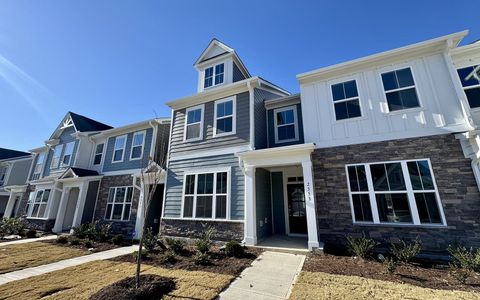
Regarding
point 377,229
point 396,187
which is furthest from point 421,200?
point 377,229

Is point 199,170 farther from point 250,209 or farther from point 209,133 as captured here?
point 250,209

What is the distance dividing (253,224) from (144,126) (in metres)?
9.43

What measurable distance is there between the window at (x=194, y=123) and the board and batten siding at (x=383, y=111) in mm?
4956

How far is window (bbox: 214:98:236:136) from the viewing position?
9.16 meters

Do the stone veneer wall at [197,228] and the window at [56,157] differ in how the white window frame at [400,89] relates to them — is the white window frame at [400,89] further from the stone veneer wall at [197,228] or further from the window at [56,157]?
the window at [56,157]

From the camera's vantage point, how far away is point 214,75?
11398mm

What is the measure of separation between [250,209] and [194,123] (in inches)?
205

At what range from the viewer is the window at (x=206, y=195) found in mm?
8320

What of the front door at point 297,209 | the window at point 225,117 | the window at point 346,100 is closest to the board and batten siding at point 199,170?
the window at point 225,117

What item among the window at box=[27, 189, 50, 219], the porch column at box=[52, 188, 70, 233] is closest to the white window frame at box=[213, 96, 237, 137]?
the porch column at box=[52, 188, 70, 233]

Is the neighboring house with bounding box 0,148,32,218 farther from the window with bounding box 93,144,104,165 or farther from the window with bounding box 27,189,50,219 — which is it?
the window with bounding box 93,144,104,165

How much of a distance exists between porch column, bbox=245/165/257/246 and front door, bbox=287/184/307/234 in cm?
260

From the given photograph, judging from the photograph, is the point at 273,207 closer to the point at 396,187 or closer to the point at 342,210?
the point at 342,210

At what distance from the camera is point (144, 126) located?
12.7 metres
